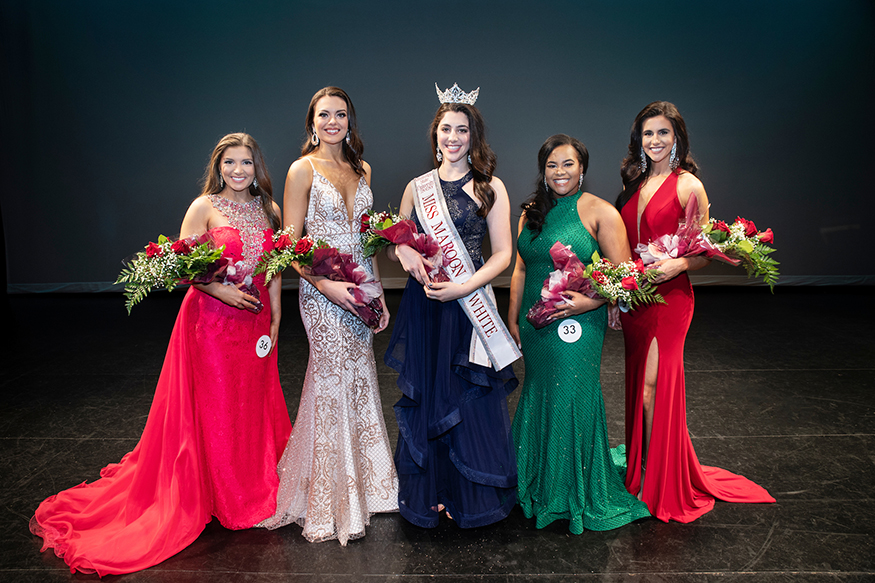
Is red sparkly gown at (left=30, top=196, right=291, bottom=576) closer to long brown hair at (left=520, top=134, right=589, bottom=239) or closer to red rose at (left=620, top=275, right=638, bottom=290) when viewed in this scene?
long brown hair at (left=520, top=134, right=589, bottom=239)

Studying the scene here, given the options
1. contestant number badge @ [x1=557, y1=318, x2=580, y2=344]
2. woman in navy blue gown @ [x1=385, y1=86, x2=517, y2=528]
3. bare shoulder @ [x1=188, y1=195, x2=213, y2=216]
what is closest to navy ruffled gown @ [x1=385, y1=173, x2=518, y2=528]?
woman in navy blue gown @ [x1=385, y1=86, x2=517, y2=528]

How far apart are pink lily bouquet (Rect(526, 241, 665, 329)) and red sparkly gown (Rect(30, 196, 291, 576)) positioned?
1063 millimetres

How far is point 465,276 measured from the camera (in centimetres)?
206

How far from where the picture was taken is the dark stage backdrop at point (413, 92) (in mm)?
6754

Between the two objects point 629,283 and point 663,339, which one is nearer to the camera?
point 629,283

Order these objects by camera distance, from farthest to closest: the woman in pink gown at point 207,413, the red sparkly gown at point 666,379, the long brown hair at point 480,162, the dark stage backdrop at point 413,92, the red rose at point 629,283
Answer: the dark stage backdrop at point 413,92
the red sparkly gown at point 666,379
the woman in pink gown at point 207,413
the long brown hair at point 480,162
the red rose at point 629,283

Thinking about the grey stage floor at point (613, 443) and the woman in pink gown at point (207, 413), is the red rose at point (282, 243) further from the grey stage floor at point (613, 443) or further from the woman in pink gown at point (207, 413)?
the grey stage floor at point (613, 443)

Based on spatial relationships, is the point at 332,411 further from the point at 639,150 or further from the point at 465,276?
the point at 639,150

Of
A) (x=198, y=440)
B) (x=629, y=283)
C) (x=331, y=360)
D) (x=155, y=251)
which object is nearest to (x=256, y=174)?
(x=155, y=251)

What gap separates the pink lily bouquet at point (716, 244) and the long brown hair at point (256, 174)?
1414 millimetres

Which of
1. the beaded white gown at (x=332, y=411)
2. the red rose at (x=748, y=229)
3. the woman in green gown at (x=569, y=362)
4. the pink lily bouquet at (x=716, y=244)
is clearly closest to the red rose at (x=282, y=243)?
the beaded white gown at (x=332, y=411)

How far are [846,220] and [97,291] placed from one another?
359 inches

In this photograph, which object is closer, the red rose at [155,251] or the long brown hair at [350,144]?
the red rose at [155,251]

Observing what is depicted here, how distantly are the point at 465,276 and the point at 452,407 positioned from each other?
467 millimetres
